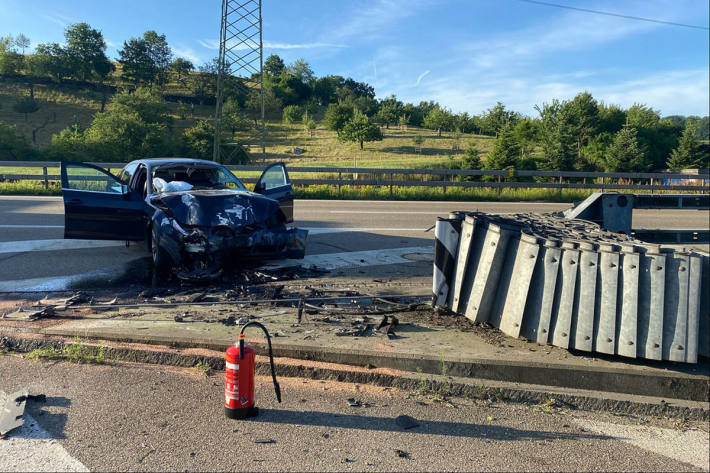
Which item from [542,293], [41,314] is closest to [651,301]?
[542,293]

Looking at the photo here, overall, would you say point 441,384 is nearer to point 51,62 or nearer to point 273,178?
point 273,178

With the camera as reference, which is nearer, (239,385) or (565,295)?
(239,385)

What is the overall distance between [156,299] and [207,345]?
70.3 inches

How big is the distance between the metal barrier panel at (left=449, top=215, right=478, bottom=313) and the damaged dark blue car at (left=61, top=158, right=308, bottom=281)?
2.98 metres

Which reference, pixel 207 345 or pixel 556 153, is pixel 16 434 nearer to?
pixel 207 345

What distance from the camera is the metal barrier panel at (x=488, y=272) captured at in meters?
3.96

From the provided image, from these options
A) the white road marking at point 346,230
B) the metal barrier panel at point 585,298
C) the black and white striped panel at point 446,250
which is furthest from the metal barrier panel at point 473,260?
the white road marking at point 346,230

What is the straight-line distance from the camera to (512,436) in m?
2.83

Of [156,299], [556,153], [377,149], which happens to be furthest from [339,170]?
[377,149]

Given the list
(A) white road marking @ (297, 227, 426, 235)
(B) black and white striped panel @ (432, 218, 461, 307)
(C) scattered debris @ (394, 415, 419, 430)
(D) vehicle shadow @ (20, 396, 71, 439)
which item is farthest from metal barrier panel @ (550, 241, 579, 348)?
(A) white road marking @ (297, 227, 426, 235)

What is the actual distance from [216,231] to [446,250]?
123 inches

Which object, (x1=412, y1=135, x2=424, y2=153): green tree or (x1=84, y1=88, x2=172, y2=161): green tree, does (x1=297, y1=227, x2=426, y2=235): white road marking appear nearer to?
(x1=84, y1=88, x2=172, y2=161): green tree

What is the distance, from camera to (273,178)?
833 cm

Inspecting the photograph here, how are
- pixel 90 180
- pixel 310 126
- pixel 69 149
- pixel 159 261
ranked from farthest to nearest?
pixel 310 126, pixel 69 149, pixel 90 180, pixel 159 261
